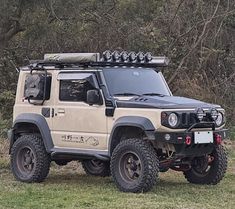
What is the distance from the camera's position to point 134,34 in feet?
61.8

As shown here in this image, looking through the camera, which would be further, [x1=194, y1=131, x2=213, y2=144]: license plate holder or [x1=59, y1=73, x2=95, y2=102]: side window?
[x1=59, y1=73, x2=95, y2=102]: side window

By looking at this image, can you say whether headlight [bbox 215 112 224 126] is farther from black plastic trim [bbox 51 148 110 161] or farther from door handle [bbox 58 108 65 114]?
door handle [bbox 58 108 65 114]

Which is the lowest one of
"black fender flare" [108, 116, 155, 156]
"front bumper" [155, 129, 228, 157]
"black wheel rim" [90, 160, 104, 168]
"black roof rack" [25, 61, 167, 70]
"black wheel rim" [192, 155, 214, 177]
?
"black wheel rim" [90, 160, 104, 168]

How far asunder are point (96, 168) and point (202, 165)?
2.10 metres

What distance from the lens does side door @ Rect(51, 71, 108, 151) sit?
32.4ft

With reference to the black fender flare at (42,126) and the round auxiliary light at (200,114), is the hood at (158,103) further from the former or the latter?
the black fender flare at (42,126)

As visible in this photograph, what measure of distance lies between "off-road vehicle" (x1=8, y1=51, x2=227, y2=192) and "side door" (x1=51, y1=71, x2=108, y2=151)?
0.02m

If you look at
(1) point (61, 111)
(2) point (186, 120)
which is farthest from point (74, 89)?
(2) point (186, 120)

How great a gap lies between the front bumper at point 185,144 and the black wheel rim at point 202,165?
36 centimetres

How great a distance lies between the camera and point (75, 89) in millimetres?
10281

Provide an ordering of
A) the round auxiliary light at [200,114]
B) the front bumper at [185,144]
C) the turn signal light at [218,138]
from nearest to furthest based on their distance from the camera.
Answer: the front bumper at [185,144] < the round auxiliary light at [200,114] < the turn signal light at [218,138]

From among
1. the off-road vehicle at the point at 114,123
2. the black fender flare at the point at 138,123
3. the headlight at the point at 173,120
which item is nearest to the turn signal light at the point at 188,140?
the off-road vehicle at the point at 114,123

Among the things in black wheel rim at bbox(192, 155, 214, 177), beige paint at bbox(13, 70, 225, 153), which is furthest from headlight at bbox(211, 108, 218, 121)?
beige paint at bbox(13, 70, 225, 153)

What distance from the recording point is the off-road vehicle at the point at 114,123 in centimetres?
928
